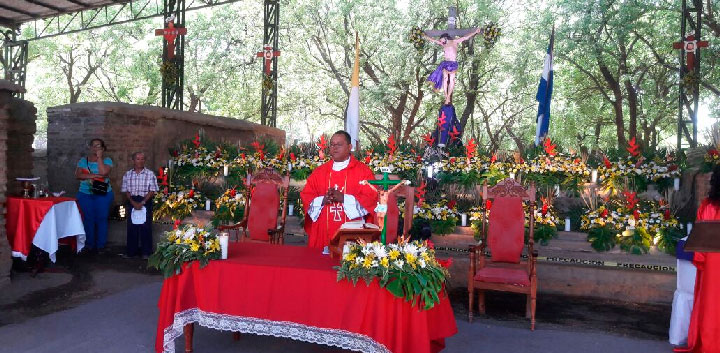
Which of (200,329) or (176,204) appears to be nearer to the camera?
(200,329)

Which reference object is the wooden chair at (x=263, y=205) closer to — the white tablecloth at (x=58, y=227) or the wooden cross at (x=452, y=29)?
the white tablecloth at (x=58, y=227)

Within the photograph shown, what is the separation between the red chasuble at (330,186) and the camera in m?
5.43

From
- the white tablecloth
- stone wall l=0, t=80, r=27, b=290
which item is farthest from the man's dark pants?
stone wall l=0, t=80, r=27, b=290

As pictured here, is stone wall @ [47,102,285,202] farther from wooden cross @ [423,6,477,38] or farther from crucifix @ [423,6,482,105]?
wooden cross @ [423,6,477,38]

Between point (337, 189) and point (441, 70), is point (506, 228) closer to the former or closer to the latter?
point (337, 189)

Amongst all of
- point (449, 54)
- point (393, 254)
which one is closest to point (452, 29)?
point (449, 54)

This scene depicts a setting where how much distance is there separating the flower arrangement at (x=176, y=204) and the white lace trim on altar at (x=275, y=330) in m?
5.46

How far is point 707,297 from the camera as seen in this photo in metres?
4.54

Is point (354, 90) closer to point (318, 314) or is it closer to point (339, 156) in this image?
point (339, 156)

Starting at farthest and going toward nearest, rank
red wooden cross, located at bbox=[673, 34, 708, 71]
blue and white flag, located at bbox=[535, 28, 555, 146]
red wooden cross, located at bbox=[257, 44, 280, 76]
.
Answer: red wooden cross, located at bbox=[257, 44, 280, 76]
red wooden cross, located at bbox=[673, 34, 708, 71]
blue and white flag, located at bbox=[535, 28, 555, 146]

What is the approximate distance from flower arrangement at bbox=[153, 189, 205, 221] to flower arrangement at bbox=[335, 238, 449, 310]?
20.5 feet

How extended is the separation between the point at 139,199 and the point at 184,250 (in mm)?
4764

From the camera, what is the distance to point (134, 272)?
7586mm

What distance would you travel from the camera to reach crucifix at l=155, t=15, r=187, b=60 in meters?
14.4
